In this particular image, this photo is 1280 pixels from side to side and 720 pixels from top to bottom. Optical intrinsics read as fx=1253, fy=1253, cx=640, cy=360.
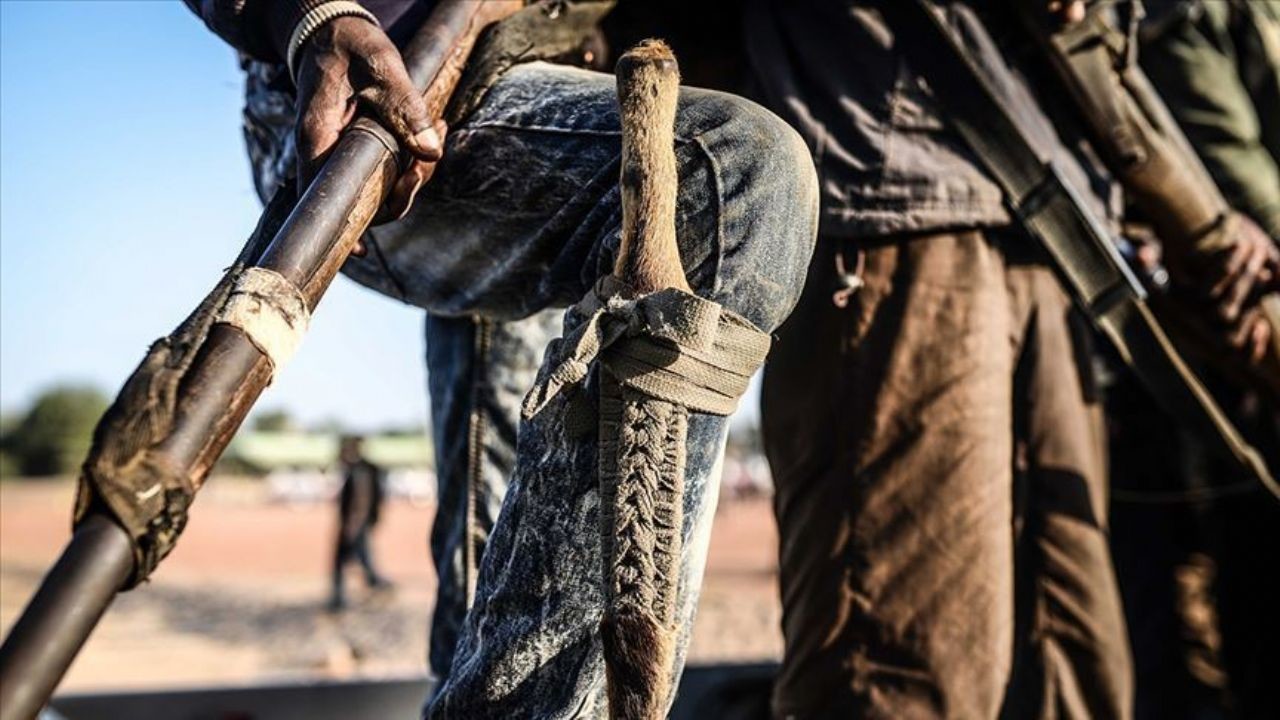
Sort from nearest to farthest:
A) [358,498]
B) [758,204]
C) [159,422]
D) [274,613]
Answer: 1. [159,422]
2. [758,204]
3. [358,498]
4. [274,613]

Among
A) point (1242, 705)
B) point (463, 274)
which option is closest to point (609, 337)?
point (463, 274)

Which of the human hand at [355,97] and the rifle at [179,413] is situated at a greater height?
the human hand at [355,97]

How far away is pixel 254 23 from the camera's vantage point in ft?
4.98

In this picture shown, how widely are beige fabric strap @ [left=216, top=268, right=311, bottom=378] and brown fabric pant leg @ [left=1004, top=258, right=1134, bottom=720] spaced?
4.73 feet

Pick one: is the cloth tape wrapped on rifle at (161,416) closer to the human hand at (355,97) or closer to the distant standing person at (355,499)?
the human hand at (355,97)

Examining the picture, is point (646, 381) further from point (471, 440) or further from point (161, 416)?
point (471, 440)

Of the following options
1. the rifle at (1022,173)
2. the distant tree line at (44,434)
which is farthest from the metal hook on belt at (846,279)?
the distant tree line at (44,434)

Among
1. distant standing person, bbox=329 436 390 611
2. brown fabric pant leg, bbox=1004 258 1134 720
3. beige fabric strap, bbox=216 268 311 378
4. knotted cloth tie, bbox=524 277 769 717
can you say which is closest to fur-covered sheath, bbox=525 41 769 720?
knotted cloth tie, bbox=524 277 769 717

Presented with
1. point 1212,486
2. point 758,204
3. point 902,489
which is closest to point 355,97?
point 758,204

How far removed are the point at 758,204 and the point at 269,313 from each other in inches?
19.8

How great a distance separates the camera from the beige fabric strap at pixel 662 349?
3.81 ft

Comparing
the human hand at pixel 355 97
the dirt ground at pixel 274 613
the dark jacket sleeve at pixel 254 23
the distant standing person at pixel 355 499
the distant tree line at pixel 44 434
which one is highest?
the dark jacket sleeve at pixel 254 23

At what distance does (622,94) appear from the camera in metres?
1.25

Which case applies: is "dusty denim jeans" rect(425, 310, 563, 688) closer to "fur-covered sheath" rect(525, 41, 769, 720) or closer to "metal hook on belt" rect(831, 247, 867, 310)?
"metal hook on belt" rect(831, 247, 867, 310)
